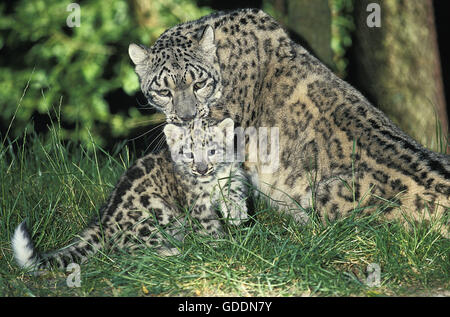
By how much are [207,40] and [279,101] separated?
1.06 metres

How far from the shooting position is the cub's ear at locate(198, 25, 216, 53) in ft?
23.4

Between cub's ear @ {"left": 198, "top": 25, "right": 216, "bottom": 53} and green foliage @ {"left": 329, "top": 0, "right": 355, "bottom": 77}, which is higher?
cub's ear @ {"left": 198, "top": 25, "right": 216, "bottom": 53}

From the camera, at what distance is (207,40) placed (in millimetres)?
7195

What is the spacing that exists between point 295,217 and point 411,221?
1.41 meters

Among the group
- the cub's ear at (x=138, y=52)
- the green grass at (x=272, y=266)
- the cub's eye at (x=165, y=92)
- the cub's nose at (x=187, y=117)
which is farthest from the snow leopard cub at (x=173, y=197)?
the cub's ear at (x=138, y=52)

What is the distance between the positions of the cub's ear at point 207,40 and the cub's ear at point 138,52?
0.68 m

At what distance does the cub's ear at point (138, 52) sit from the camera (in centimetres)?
743

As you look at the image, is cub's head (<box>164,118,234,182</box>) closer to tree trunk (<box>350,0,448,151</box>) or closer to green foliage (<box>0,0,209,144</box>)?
tree trunk (<box>350,0,448,151</box>)

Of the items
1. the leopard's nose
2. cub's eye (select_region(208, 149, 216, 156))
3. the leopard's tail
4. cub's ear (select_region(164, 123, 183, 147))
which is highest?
cub's ear (select_region(164, 123, 183, 147))

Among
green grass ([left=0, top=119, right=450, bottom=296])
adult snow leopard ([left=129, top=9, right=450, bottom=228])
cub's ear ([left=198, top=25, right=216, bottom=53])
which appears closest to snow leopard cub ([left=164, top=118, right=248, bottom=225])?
adult snow leopard ([left=129, top=9, right=450, bottom=228])

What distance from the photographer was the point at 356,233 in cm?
582

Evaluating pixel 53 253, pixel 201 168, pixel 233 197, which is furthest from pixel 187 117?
pixel 53 253

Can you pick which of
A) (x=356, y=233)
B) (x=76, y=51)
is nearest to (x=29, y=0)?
(x=76, y=51)

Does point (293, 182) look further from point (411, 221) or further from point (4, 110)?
point (4, 110)
